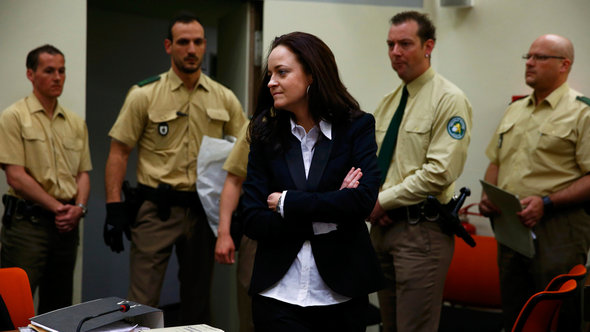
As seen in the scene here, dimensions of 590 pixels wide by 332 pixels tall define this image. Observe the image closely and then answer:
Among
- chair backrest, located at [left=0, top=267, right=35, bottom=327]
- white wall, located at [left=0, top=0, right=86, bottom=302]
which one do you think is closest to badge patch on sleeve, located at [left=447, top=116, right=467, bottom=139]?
chair backrest, located at [left=0, top=267, right=35, bottom=327]

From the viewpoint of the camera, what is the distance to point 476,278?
13.1 feet

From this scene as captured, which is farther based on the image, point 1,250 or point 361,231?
point 1,250

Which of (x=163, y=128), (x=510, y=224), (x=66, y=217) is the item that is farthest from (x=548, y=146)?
(x=66, y=217)

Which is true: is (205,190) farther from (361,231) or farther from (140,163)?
(361,231)

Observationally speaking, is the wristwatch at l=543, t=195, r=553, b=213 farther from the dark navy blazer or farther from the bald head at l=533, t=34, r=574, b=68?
the dark navy blazer

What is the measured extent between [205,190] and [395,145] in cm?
105

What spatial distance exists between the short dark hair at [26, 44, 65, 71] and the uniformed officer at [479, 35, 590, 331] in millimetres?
2523

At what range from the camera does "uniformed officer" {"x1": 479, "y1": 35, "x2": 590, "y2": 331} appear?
132 inches

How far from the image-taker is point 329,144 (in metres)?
2.07

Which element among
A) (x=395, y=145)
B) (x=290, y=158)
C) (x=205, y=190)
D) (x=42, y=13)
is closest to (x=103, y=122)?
(x=42, y=13)

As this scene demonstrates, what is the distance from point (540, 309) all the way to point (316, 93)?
1034mm

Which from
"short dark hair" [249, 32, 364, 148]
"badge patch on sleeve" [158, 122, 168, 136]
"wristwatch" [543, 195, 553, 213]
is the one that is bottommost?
"wristwatch" [543, 195, 553, 213]

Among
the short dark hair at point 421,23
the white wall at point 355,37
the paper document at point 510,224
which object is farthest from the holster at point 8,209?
the paper document at point 510,224

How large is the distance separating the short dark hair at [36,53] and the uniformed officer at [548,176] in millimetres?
2523
